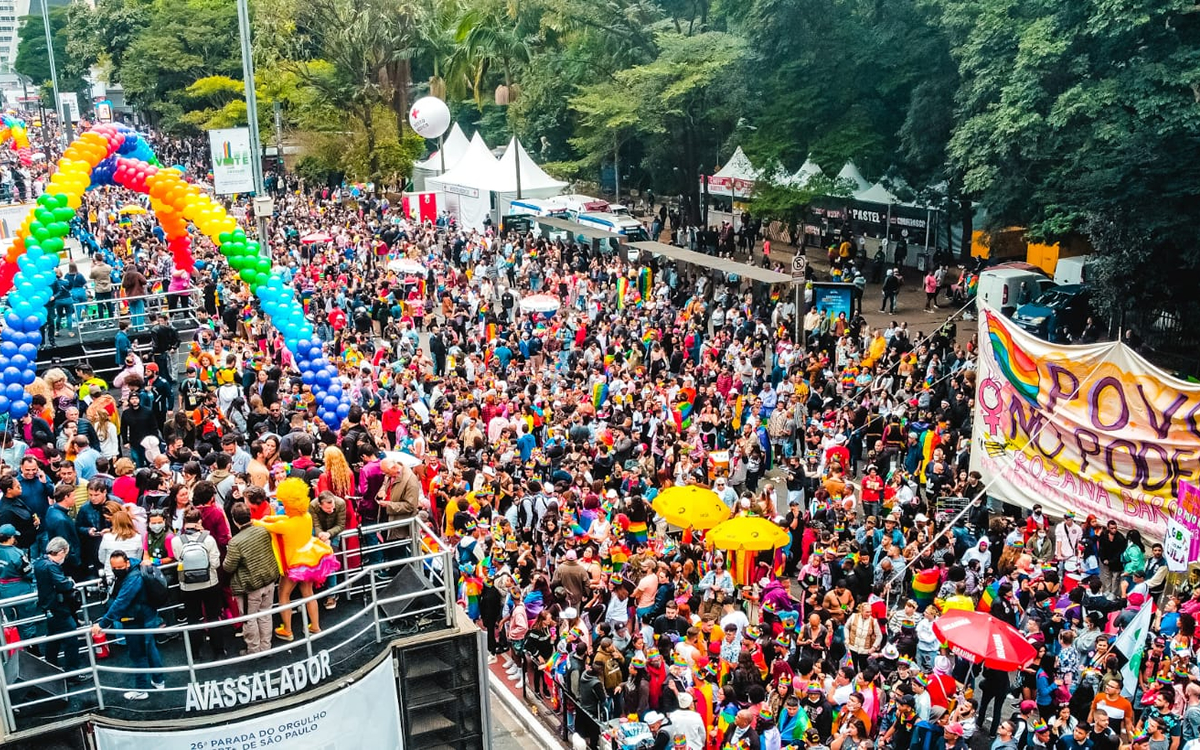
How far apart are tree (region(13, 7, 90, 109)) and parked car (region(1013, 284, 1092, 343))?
99260mm

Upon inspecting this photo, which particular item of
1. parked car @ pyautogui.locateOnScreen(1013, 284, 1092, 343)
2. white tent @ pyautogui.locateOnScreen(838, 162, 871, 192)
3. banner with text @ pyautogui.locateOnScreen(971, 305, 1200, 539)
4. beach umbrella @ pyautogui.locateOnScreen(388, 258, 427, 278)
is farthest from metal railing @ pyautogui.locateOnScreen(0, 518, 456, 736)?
white tent @ pyautogui.locateOnScreen(838, 162, 871, 192)

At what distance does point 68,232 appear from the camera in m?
17.6

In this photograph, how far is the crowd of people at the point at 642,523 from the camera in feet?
31.1

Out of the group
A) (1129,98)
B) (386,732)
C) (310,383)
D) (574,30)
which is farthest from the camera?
(574,30)

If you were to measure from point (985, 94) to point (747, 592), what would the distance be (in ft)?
52.4

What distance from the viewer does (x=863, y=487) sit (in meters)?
15.6

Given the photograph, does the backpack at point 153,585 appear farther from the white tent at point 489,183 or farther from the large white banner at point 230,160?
the white tent at point 489,183

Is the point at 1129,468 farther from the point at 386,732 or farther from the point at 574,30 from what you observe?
the point at 574,30

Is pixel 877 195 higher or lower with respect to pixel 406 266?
higher

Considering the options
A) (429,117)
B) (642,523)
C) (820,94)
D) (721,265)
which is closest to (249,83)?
(721,265)

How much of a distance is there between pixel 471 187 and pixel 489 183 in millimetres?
720

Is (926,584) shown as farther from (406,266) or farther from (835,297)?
(406,266)

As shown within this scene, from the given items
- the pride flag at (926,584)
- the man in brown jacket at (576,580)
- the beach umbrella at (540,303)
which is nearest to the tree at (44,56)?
the beach umbrella at (540,303)

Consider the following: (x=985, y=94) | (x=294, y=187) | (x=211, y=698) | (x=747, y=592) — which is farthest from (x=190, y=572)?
(x=294, y=187)
